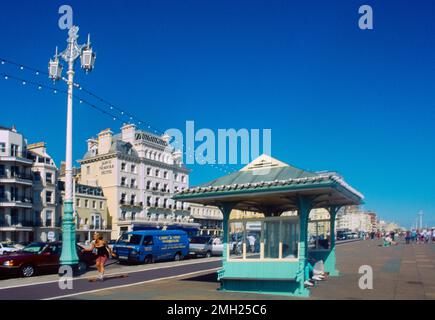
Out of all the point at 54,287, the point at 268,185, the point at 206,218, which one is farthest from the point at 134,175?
the point at 268,185

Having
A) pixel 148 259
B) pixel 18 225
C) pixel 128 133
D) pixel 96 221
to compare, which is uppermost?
pixel 128 133

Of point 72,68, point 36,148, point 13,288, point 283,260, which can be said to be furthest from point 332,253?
point 36,148

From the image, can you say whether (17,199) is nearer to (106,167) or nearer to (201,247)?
(106,167)

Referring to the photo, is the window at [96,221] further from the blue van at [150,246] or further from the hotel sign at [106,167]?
the blue van at [150,246]

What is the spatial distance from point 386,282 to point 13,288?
1198 cm

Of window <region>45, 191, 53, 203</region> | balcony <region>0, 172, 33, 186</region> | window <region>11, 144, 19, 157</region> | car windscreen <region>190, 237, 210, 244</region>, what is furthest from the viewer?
window <region>45, 191, 53, 203</region>

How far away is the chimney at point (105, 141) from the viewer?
67438mm

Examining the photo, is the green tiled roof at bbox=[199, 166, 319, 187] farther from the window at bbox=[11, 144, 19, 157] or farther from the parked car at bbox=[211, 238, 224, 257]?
the window at bbox=[11, 144, 19, 157]

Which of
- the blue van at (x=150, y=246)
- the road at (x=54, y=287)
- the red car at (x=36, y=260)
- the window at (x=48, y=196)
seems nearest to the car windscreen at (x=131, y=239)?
the blue van at (x=150, y=246)

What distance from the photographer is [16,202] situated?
50.9 meters

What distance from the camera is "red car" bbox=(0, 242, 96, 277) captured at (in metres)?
17.5

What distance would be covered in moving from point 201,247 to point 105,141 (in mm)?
39340

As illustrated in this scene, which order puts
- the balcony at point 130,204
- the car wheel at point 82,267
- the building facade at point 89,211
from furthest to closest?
1. the balcony at point 130,204
2. the building facade at point 89,211
3. the car wheel at point 82,267

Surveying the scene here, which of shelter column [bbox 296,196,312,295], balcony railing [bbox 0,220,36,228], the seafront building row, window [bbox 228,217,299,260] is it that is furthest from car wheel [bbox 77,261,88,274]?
balcony railing [bbox 0,220,36,228]
